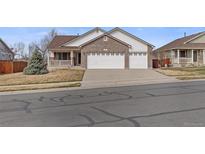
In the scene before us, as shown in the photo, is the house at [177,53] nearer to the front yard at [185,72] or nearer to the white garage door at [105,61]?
the front yard at [185,72]

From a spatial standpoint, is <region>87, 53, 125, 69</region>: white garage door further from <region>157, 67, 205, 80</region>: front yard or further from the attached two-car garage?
<region>157, 67, 205, 80</region>: front yard

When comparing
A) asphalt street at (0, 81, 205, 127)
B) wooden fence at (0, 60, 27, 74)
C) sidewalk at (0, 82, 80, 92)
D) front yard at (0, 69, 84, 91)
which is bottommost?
asphalt street at (0, 81, 205, 127)

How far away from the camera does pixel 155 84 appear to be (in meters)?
13.5

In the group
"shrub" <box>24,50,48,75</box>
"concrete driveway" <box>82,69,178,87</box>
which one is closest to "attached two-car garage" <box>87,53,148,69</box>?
"concrete driveway" <box>82,69,178,87</box>

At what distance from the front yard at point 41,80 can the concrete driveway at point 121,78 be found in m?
0.52

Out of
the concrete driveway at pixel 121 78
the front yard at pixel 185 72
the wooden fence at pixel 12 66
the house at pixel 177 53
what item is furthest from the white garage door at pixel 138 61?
the wooden fence at pixel 12 66

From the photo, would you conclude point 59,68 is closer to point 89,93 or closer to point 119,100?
point 89,93

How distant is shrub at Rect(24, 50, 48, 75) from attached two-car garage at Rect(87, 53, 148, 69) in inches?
124

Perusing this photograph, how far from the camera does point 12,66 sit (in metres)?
11.4

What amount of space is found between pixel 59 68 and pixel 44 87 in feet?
4.02

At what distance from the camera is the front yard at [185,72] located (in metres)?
14.0

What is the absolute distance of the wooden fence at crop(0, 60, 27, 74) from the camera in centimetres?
1126
